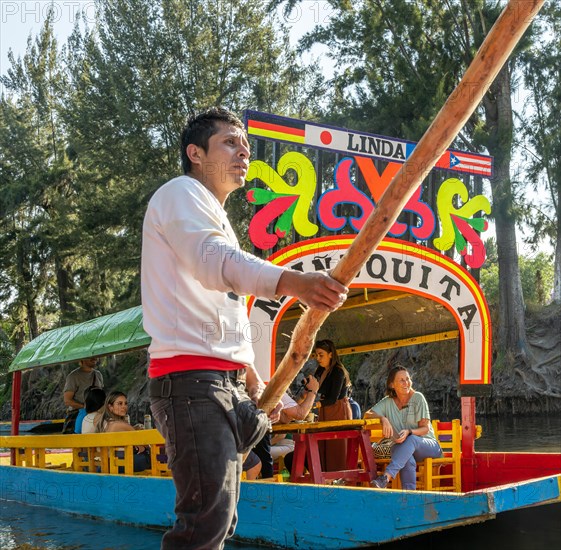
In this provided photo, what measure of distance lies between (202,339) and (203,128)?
73cm

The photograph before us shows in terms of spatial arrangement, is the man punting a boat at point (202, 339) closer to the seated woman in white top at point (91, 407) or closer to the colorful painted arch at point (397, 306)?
the colorful painted arch at point (397, 306)

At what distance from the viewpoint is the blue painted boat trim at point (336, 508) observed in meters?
5.00

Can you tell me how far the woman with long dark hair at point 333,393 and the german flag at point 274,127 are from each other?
5.42 feet

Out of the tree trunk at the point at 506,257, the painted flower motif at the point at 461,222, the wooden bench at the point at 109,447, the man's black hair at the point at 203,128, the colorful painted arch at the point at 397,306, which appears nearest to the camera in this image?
the man's black hair at the point at 203,128

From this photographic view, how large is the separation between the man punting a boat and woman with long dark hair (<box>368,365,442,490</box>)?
3950 mm

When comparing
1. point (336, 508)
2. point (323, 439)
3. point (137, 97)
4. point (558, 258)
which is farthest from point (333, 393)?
point (137, 97)

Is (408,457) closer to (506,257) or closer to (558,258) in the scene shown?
(506,257)

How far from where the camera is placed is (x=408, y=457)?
6.10 m

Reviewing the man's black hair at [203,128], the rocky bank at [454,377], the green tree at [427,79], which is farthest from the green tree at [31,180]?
the man's black hair at [203,128]

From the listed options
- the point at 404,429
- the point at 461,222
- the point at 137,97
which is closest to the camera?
the point at 404,429

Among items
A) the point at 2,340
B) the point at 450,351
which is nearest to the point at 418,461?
the point at 450,351

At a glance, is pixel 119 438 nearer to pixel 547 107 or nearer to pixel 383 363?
pixel 383 363

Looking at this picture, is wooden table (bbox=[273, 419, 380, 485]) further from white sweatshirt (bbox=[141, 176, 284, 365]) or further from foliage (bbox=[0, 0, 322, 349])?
foliage (bbox=[0, 0, 322, 349])

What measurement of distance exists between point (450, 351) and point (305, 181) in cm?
1560
